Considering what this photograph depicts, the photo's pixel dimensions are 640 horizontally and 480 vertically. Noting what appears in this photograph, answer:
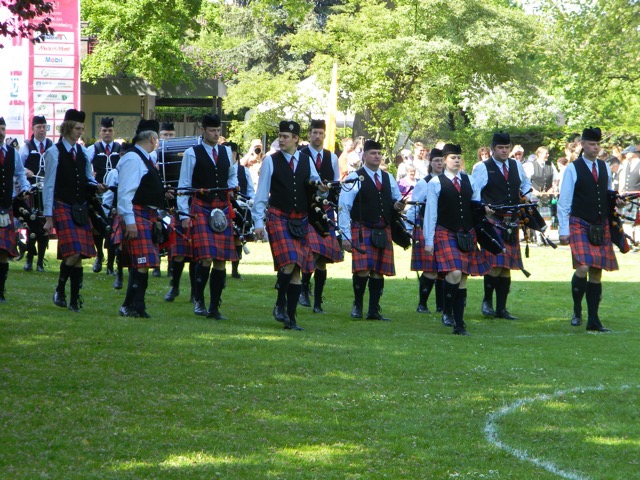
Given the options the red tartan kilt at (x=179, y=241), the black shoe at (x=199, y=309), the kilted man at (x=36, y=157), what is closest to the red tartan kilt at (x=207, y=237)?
the red tartan kilt at (x=179, y=241)

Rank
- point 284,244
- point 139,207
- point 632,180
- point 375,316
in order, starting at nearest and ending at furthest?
1. point 284,244
2. point 139,207
3. point 375,316
4. point 632,180

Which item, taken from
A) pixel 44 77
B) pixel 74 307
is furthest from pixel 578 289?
pixel 44 77

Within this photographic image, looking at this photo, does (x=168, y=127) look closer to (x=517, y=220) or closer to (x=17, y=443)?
(x=517, y=220)

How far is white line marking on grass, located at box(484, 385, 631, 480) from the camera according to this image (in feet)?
16.8

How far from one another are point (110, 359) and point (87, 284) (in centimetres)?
515

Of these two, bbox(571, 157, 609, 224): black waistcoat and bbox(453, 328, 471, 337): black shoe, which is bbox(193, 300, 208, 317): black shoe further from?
bbox(571, 157, 609, 224): black waistcoat

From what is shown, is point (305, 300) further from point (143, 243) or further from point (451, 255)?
point (143, 243)

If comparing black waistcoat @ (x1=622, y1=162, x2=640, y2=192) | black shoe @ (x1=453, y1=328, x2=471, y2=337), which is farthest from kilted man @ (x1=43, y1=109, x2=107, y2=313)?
black waistcoat @ (x1=622, y1=162, x2=640, y2=192)

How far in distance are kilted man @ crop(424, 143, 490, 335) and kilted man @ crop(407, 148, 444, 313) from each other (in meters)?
1.09

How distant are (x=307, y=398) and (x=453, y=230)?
370 cm

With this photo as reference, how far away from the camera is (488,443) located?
18.5 feet

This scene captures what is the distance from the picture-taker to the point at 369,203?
1044 cm

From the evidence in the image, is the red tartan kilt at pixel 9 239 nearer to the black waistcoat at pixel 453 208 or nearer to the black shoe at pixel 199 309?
the black shoe at pixel 199 309

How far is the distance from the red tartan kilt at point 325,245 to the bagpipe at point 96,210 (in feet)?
6.33
